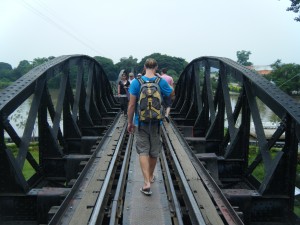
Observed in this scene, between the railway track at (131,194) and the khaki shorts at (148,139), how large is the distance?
1.87ft

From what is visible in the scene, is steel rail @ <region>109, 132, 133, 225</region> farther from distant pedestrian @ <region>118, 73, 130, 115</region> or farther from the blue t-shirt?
distant pedestrian @ <region>118, 73, 130, 115</region>

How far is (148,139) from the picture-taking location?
526 cm

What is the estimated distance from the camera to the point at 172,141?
8.36 m

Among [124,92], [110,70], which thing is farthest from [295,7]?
[110,70]

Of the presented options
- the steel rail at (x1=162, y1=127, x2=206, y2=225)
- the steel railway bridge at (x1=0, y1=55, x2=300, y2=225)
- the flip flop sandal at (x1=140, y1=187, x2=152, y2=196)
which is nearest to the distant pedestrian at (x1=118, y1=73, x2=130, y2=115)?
the steel railway bridge at (x1=0, y1=55, x2=300, y2=225)

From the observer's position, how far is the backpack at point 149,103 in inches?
190

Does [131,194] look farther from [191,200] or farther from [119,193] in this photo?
[191,200]

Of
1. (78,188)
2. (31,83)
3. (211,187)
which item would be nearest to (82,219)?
(78,188)

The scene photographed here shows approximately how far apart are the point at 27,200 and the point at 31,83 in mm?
1891

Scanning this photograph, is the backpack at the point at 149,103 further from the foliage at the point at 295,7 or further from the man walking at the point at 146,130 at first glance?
the foliage at the point at 295,7

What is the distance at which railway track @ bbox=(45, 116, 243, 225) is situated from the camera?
444 centimetres

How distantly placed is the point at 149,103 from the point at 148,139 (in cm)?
63

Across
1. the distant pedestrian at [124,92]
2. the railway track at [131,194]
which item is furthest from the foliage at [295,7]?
the railway track at [131,194]

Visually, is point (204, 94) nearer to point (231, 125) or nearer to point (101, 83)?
point (231, 125)
